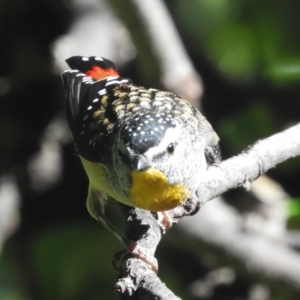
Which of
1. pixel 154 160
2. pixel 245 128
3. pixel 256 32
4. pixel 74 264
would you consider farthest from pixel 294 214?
pixel 154 160

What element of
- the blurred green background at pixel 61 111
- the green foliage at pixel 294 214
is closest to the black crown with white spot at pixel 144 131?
the blurred green background at pixel 61 111

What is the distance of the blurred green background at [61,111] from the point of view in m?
4.56

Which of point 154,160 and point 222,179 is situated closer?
point 154,160

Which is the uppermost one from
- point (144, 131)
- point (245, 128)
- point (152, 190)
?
point (144, 131)

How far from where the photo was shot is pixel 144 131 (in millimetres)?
2828

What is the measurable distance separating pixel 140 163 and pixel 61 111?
256 centimetres

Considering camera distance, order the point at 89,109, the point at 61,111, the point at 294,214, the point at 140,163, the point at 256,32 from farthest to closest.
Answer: the point at 61,111, the point at 256,32, the point at 294,214, the point at 89,109, the point at 140,163

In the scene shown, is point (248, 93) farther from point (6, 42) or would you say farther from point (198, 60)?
point (6, 42)

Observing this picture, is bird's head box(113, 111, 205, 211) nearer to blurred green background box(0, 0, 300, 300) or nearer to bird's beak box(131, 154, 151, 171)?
bird's beak box(131, 154, 151, 171)

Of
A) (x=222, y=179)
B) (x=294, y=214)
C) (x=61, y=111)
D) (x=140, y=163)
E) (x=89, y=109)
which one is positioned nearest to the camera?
(x=140, y=163)

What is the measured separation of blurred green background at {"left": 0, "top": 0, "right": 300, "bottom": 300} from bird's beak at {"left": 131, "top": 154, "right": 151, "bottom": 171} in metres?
1.45

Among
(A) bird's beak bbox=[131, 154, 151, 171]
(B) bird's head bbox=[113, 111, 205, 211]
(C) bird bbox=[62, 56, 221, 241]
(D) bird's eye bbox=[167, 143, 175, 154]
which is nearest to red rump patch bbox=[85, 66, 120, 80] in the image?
(C) bird bbox=[62, 56, 221, 241]

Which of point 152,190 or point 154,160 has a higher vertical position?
point 154,160

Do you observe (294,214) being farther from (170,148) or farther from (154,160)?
(154,160)
